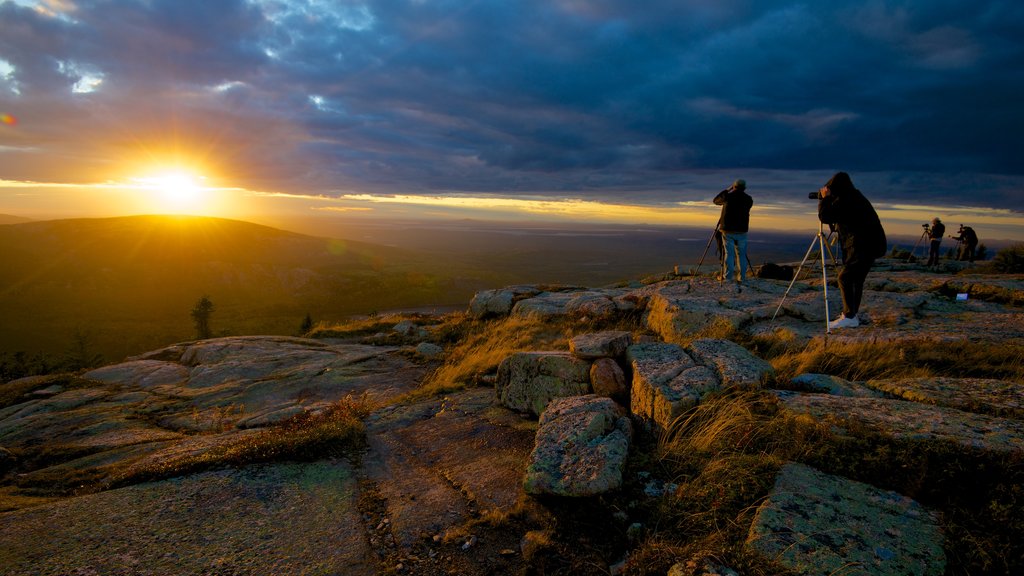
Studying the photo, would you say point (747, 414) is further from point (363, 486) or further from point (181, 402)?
point (181, 402)

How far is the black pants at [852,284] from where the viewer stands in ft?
31.4

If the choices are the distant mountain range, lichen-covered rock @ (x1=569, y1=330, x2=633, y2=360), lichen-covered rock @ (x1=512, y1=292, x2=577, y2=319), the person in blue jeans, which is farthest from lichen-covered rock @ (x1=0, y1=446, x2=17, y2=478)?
the distant mountain range

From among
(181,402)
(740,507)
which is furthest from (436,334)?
(740,507)

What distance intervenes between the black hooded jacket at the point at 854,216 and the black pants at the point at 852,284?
18cm

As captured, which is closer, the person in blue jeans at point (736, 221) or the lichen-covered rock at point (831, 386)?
the lichen-covered rock at point (831, 386)

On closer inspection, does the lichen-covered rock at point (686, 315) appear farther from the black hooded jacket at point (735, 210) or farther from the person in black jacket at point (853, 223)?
the black hooded jacket at point (735, 210)

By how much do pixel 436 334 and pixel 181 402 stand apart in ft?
28.6

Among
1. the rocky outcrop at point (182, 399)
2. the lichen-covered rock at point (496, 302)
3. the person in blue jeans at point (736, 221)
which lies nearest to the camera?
the rocky outcrop at point (182, 399)

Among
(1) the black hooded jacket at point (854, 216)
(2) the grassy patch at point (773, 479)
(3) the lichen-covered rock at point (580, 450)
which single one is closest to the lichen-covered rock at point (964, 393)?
(2) the grassy patch at point (773, 479)

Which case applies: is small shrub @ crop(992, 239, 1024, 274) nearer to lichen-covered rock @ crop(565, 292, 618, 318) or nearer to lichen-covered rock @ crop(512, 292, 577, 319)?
lichen-covered rock @ crop(565, 292, 618, 318)

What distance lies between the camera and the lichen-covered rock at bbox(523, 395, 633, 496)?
4.75 metres

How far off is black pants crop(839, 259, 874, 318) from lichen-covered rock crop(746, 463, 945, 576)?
728 cm

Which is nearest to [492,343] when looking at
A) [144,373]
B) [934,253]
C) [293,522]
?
[293,522]

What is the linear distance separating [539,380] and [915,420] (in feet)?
17.3
